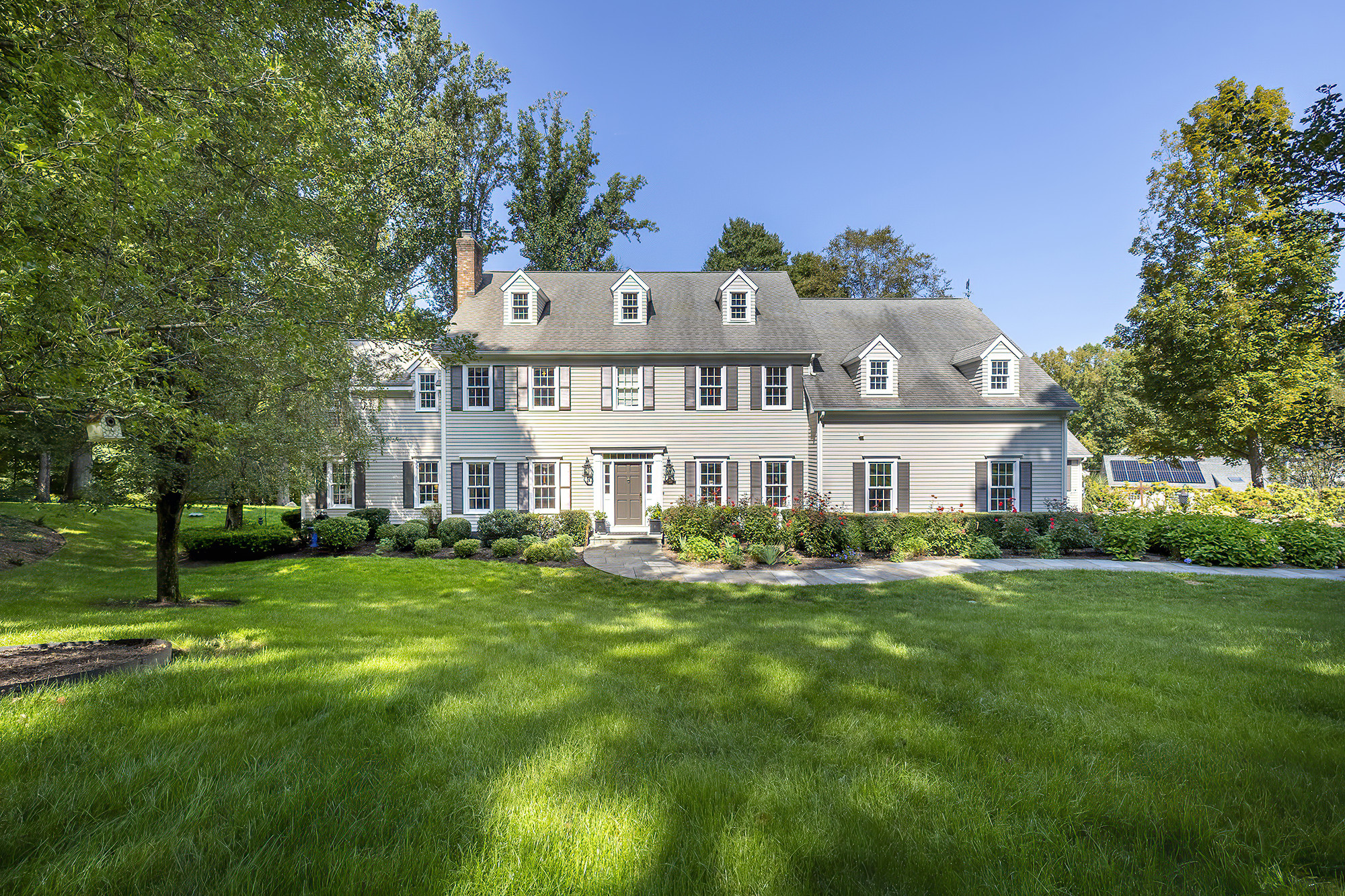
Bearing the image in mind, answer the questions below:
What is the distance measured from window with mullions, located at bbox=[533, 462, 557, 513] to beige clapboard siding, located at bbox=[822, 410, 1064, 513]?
29.9 ft

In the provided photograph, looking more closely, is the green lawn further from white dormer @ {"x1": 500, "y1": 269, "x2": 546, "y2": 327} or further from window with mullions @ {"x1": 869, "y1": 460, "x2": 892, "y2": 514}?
white dormer @ {"x1": 500, "y1": 269, "x2": 546, "y2": 327}

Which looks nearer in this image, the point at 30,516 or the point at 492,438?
the point at 30,516

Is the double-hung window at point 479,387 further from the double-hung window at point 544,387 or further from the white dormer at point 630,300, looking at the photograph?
the white dormer at point 630,300

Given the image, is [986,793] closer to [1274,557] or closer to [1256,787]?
[1256,787]

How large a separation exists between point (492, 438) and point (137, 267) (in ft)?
42.1

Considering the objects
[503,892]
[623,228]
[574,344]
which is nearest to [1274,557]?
[503,892]

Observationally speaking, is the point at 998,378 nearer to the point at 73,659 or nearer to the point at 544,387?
the point at 544,387

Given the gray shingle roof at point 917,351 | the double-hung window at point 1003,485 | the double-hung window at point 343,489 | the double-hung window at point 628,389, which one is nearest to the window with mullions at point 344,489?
the double-hung window at point 343,489

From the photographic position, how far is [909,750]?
9.36 ft

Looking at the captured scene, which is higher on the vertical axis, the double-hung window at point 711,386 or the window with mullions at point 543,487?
the double-hung window at point 711,386

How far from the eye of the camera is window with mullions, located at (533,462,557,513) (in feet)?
55.8

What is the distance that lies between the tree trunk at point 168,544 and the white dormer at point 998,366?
2104 centimetres

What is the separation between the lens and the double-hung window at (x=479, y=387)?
17062 mm

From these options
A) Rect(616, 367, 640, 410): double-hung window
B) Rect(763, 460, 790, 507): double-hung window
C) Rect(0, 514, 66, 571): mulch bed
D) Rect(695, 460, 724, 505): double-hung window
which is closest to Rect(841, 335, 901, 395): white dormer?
Rect(763, 460, 790, 507): double-hung window
